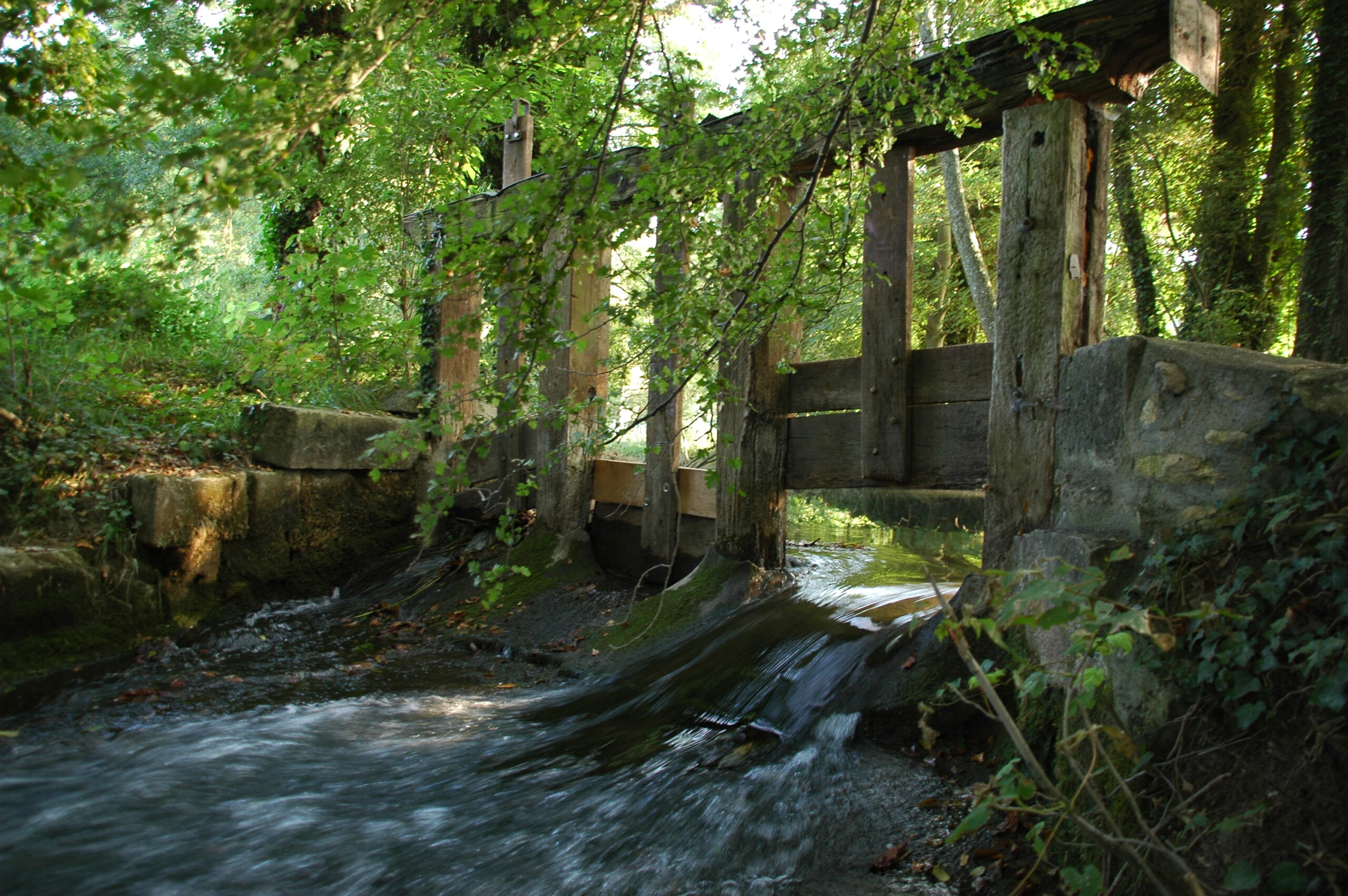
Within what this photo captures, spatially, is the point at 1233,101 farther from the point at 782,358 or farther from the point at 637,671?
the point at 637,671

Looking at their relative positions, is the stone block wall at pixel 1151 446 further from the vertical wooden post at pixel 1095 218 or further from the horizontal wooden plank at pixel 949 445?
the horizontal wooden plank at pixel 949 445

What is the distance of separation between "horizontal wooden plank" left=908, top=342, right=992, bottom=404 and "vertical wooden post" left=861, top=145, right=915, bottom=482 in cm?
7

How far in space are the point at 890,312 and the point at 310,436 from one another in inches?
172

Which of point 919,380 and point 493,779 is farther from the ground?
point 919,380

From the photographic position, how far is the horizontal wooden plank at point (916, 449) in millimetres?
4301

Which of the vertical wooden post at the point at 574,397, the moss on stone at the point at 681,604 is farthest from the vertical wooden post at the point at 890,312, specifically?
the vertical wooden post at the point at 574,397

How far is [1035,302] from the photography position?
375cm

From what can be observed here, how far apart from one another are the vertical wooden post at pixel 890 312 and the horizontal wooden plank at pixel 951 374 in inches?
2.6

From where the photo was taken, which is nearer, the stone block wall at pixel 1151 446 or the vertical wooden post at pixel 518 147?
the stone block wall at pixel 1151 446

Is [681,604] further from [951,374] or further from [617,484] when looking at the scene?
[951,374]

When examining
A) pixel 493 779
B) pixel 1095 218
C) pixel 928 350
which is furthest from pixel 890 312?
pixel 493 779

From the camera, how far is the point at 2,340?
6.00 meters

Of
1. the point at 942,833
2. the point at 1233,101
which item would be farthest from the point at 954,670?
the point at 1233,101

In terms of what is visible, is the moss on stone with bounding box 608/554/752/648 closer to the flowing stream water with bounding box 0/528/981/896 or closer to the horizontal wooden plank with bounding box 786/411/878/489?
the flowing stream water with bounding box 0/528/981/896
